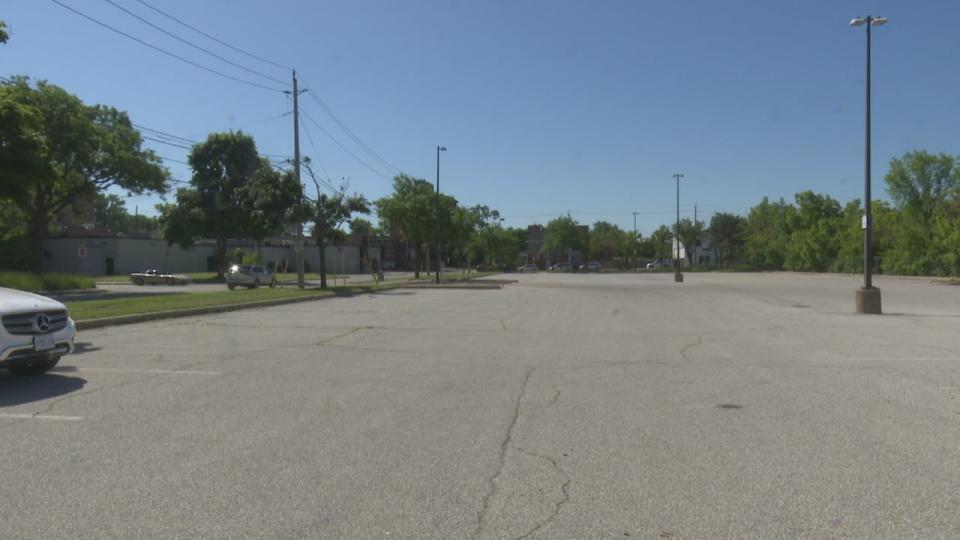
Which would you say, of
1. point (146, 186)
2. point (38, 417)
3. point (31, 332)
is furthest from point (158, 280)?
point (38, 417)

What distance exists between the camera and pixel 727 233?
125 metres

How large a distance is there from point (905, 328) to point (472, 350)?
1053 centimetres

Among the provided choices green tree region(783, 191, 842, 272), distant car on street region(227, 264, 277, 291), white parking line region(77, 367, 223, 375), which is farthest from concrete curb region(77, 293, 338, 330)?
green tree region(783, 191, 842, 272)

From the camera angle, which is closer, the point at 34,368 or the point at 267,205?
the point at 34,368

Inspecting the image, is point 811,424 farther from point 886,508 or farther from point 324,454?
point 324,454

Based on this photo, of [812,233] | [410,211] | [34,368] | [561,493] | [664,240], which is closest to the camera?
[561,493]

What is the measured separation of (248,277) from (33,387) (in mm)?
34738

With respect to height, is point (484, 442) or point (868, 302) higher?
point (868, 302)

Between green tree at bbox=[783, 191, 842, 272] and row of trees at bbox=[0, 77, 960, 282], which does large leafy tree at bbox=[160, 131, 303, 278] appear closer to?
row of trees at bbox=[0, 77, 960, 282]

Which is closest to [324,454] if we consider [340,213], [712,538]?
[712,538]

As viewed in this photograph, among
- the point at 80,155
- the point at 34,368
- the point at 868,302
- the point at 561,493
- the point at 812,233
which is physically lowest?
the point at 561,493

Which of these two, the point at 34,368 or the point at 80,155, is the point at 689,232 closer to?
the point at 80,155

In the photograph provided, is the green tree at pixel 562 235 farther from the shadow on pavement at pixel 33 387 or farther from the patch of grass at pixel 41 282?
the shadow on pavement at pixel 33 387

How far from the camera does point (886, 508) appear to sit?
460cm
